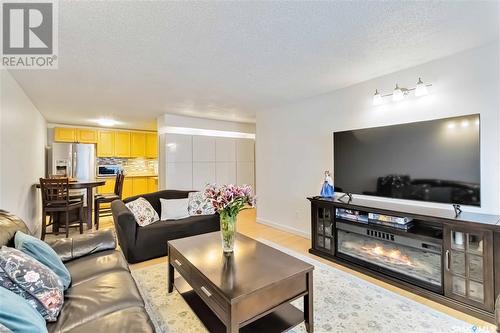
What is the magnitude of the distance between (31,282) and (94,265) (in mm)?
666

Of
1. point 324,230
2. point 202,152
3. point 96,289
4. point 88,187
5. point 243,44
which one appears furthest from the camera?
point 202,152

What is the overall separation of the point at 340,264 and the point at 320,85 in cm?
237

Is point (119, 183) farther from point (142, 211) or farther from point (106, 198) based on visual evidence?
point (142, 211)

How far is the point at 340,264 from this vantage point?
287 cm

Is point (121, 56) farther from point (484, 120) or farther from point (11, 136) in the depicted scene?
point (484, 120)

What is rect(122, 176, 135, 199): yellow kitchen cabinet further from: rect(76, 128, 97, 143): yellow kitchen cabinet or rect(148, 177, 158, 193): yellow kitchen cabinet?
rect(76, 128, 97, 143): yellow kitchen cabinet

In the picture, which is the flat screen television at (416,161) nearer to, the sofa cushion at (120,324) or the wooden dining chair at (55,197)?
the sofa cushion at (120,324)

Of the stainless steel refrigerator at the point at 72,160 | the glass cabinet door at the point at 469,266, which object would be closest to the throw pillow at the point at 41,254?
the glass cabinet door at the point at 469,266

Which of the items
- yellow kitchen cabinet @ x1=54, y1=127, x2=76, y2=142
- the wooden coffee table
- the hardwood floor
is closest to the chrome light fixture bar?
the hardwood floor

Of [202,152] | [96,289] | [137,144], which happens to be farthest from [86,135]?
[96,289]

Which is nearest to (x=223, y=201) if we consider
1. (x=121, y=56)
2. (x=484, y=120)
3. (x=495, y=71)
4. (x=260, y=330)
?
(x=260, y=330)

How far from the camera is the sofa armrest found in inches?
77.2

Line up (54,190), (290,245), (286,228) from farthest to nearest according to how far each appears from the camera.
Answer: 1. (286,228)
2. (54,190)
3. (290,245)

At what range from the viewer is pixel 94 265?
184 centimetres
